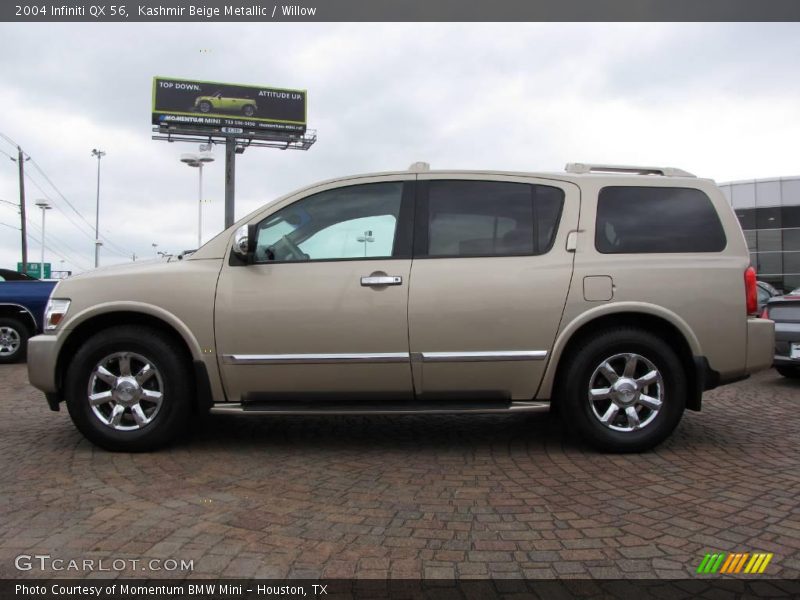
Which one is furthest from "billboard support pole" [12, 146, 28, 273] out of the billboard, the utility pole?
the billboard

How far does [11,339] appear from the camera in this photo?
9414mm

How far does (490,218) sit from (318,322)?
139 cm

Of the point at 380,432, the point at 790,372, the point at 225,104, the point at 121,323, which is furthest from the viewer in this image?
the point at 225,104

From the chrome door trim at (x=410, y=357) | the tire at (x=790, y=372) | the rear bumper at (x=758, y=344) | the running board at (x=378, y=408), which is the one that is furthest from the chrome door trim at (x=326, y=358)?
the tire at (x=790, y=372)

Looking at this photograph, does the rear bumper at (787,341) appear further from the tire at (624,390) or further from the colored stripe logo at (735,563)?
the colored stripe logo at (735,563)

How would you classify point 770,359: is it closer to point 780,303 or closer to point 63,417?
point 780,303

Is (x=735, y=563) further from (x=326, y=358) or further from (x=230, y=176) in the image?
(x=230, y=176)

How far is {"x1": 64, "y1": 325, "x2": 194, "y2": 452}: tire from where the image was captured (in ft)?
13.4

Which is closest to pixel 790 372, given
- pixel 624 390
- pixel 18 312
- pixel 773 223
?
pixel 624 390

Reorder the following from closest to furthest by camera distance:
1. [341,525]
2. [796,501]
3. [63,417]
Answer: [341,525], [796,501], [63,417]

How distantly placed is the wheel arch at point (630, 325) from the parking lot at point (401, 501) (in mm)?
484

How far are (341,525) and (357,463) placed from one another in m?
1.05

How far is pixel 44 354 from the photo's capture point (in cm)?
412
